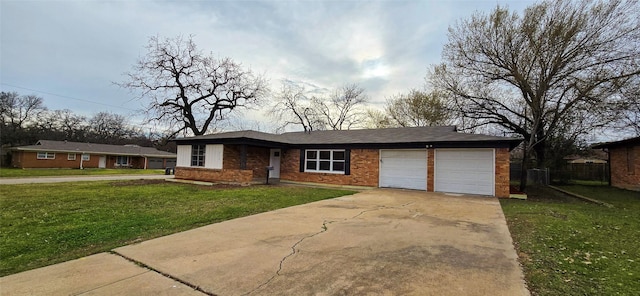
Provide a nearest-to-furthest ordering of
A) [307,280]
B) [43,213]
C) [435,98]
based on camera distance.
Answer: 1. [307,280]
2. [43,213]
3. [435,98]

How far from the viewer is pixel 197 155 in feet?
56.8

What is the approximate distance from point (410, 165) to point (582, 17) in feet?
30.5

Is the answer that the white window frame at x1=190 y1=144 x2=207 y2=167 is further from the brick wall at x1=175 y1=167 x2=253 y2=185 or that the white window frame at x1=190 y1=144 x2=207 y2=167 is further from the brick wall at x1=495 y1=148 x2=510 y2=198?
the brick wall at x1=495 y1=148 x2=510 y2=198

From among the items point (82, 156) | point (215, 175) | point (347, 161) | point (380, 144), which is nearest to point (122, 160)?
point (82, 156)

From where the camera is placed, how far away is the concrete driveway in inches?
116

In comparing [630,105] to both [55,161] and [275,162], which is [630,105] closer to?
[275,162]

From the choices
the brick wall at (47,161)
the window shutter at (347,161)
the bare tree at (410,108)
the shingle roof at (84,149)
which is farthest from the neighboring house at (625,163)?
the brick wall at (47,161)

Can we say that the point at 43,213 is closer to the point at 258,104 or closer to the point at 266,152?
the point at 266,152

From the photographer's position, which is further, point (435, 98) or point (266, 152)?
point (435, 98)

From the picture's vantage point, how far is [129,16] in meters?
11.5

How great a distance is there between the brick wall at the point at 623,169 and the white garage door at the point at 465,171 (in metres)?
10.1

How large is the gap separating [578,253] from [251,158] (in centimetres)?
1490

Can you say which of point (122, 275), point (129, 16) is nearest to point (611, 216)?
point (122, 275)

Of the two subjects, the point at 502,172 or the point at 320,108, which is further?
the point at 320,108
